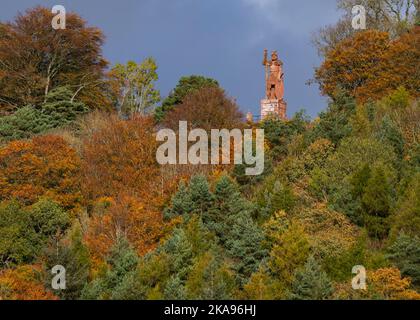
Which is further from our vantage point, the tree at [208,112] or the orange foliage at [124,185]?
the tree at [208,112]

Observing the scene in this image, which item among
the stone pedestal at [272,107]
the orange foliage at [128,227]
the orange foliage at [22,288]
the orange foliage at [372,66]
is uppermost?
the orange foliage at [372,66]

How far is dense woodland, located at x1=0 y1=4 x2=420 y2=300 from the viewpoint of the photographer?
27.3 m

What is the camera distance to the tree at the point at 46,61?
48.1 m

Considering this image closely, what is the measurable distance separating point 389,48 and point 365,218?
19089 mm

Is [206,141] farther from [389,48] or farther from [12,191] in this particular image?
[389,48]

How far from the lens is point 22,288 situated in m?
27.3

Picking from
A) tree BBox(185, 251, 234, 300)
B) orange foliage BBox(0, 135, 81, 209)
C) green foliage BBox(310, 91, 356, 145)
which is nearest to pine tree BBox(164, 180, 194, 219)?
tree BBox(185, 251, 234, 300)

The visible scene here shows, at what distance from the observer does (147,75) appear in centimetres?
5488

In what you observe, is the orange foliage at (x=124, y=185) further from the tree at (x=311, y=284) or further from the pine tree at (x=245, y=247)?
the tree at (x=311, y=284)

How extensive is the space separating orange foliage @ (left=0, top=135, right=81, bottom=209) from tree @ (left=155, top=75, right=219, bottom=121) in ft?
41.4

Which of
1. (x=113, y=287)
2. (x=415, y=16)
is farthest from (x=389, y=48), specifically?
(x=113, y=287)

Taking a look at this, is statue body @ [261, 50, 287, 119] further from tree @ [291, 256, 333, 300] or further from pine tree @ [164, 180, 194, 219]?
tree @ [291, 256, 333, 300]

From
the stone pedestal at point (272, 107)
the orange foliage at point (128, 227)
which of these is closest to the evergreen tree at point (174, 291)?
the orange foliage at point (128, 227)

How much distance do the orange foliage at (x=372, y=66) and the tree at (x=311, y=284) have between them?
68.2 ft
